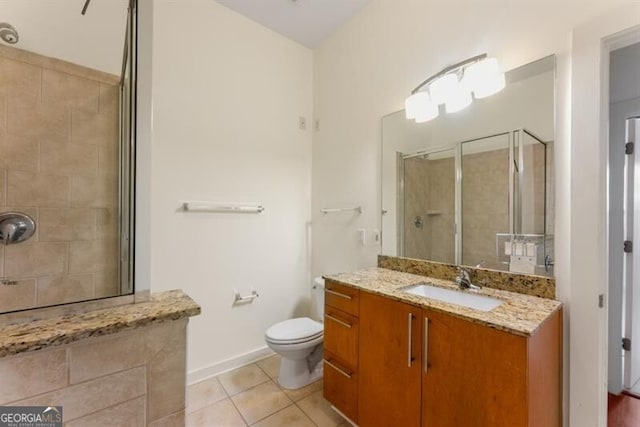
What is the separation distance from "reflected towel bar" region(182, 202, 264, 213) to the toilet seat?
37.5 inches

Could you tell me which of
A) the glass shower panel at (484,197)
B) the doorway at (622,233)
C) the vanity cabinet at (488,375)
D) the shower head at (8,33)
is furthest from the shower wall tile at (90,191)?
the doorway at (622,233)

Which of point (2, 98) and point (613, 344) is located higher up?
point (2, 98)

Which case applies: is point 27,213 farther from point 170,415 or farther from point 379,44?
point 379,44

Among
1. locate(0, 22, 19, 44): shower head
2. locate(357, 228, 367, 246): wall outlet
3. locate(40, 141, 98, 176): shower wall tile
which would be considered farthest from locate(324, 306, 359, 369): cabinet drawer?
locate(0, 22, 19, 44): shower head

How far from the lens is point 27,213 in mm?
1375

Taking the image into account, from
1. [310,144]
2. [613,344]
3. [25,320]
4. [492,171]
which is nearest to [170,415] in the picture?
[25,320]

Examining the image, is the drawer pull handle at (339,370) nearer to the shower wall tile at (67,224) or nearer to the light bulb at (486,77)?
the shower wall tile at (67,224)

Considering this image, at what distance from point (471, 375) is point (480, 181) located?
1.07 m

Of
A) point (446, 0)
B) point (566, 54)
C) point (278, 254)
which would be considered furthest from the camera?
point (278, 254)

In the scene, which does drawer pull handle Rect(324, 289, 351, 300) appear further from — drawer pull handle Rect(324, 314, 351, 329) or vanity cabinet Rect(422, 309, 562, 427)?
vanity cabinet Rect(422, 309, 562, 427)

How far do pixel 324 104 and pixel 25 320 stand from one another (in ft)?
8.01

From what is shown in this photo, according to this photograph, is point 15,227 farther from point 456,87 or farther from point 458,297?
point 456,87

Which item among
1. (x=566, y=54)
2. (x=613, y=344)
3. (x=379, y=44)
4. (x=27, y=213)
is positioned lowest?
(x=613, y=344)

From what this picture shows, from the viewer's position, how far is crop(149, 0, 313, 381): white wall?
193 cm
